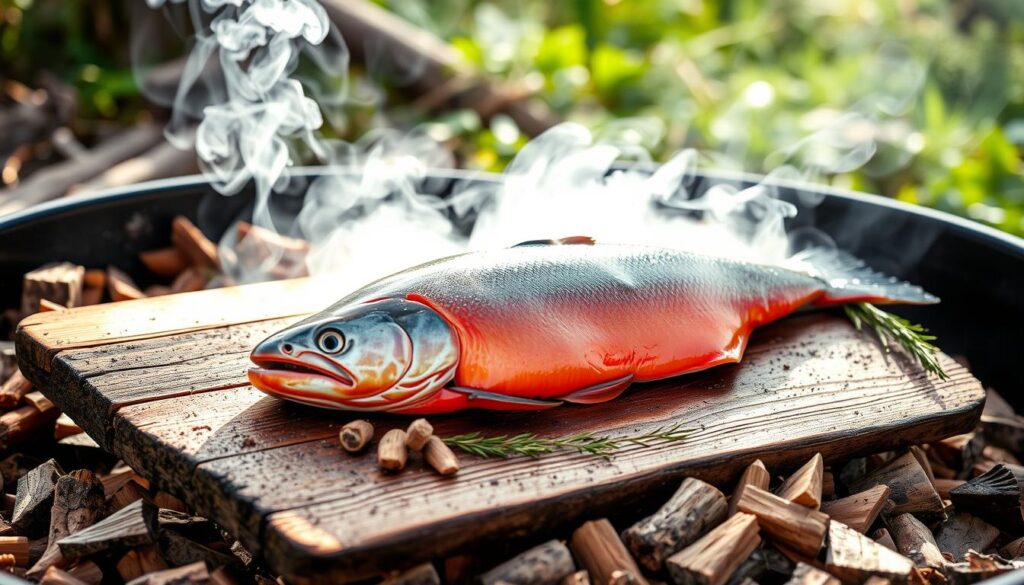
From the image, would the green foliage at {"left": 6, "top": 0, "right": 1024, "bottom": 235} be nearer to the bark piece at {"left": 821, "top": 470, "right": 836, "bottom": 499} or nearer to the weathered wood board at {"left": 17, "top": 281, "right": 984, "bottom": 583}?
the weathered wood board at {"left": 17, "top": 281, "right": 984, "bottom": 583}

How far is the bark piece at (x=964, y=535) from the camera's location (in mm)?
2270

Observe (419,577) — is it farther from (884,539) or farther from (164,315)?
(164,315)

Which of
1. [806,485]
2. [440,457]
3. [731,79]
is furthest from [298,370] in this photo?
[731,79]

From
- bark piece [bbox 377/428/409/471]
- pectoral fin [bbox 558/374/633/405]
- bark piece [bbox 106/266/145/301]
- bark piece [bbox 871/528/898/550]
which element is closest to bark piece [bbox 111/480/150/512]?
bark piece [bbox 377/428/409/471]

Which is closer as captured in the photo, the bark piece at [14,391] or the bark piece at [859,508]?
the bark piece at [859,508]

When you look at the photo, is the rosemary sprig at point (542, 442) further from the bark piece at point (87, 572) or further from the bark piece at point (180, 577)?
the bark piece at point (87, 572)

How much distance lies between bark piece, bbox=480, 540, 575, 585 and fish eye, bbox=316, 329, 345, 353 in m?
0.54

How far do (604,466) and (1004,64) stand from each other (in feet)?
21.1

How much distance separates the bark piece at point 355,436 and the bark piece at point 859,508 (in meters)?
1.05

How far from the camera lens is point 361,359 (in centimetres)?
195

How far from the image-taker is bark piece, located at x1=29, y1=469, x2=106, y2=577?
2.12 meters

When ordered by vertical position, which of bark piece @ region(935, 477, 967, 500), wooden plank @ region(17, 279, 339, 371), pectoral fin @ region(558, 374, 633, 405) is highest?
pectoral fin @ region(558, 374, 633, 405)

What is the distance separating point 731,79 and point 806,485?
522 cm

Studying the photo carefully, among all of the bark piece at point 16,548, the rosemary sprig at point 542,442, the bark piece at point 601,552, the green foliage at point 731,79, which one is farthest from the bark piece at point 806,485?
the green foliage at point 731,79
